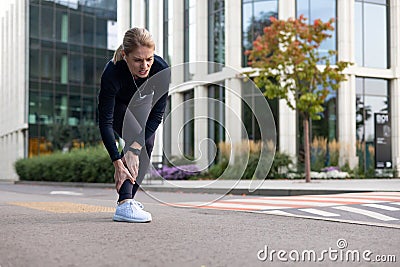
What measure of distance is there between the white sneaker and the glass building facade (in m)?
38.7

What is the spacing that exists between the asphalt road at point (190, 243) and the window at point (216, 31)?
2382 cm

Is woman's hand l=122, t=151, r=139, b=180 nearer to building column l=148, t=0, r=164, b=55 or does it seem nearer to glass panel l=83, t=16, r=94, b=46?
building column l=148, t=0, r=164, b=55

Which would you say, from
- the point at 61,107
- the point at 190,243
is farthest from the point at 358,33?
the point at 190,243

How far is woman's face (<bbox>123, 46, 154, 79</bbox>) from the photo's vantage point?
5.36m

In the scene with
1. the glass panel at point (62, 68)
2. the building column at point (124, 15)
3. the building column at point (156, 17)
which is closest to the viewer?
the building column at point (124, 15)

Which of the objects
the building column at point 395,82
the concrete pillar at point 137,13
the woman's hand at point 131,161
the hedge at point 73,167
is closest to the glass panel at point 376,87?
the building column at point 395,82

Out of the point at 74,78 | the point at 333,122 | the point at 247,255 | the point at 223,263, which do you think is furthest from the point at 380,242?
the point at 74,78

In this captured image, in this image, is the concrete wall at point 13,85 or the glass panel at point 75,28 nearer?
the concrete wall at point 13,85

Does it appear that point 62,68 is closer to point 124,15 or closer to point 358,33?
point 358,33

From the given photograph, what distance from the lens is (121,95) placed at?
5816mm

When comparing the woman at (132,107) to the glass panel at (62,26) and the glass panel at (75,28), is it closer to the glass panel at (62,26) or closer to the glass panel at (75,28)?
the glass panel at (62,26)

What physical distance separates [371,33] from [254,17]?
5.66 meters

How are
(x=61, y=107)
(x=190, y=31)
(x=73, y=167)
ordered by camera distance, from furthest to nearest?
(x=61, y=107)
(x=190, y=31)
(x=73, y=167)

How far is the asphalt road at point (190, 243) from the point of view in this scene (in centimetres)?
377
